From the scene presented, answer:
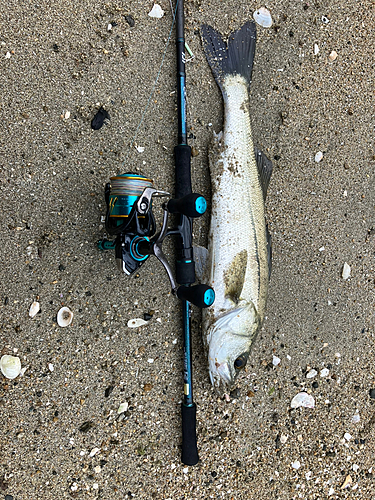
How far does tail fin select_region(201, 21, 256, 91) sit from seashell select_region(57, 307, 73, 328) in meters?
1.40

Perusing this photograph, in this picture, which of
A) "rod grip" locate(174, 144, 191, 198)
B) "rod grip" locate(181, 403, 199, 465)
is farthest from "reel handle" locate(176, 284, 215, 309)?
"rod grip" locate(181, 403, 199, 465)

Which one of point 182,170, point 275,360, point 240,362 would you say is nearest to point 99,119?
point 182,170

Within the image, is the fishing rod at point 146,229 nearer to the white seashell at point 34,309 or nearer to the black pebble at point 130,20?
the white seashell at point 34,309

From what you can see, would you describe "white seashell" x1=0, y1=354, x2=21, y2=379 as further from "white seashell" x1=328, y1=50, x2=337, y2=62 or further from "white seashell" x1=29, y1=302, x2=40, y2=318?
"white seashell" x1=328, y1=50, x2=337, y2=62

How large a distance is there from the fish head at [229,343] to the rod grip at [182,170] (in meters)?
0.64

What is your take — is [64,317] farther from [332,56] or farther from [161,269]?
[332,56]

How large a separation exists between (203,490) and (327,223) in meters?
1.62

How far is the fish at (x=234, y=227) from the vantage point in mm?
1819

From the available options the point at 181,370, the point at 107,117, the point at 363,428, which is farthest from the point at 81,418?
the point at 363,428

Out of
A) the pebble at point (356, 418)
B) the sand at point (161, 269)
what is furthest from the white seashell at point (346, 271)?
the pebble at point (356, 418)

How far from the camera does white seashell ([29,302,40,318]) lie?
1670 millimetres

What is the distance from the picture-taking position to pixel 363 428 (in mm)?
2203

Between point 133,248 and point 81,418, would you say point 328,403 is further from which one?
point 133,248

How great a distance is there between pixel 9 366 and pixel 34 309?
27cm
